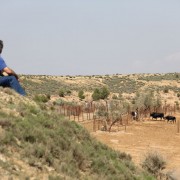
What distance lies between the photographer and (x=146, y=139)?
29703 mm

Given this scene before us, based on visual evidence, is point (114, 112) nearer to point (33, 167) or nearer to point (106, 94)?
point (106, 94)

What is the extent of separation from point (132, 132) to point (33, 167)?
24.1m

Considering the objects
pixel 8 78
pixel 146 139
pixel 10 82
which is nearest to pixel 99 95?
pixel 146 139

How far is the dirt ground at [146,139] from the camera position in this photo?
942 inches

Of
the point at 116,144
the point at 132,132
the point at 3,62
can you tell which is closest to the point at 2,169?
the point at 3,62

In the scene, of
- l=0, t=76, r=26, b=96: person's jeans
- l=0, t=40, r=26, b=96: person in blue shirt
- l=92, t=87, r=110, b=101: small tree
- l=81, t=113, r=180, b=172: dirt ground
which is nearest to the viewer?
l=0, t=40, r=26, b=96: person in blue shirt

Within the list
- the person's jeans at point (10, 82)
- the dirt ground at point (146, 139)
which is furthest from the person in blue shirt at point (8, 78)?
the dirt ground at point (146, 139)

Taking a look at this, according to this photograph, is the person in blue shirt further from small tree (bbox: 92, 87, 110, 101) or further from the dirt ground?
small tree (bbox: 92, 87, 110, 101)

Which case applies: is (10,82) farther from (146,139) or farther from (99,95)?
(99,95)

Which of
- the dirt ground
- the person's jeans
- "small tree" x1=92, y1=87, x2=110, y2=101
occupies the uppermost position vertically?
the person's jeans

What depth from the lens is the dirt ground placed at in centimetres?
2392

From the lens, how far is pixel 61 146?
11.2 m

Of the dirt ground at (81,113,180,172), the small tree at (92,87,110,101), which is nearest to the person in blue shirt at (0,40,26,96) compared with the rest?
the dirt ground at (81,113,180,172)

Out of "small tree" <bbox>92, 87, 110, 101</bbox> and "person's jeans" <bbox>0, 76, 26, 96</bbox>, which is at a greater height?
"person's jeans" <bbox>0, 76, 26, 96</bbox>
